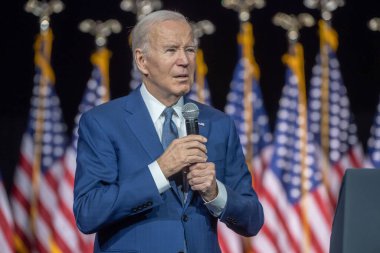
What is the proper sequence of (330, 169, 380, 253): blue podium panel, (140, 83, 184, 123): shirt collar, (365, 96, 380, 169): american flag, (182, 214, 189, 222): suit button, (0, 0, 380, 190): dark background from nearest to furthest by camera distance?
(330, 169, 380, 253): blue podium panel
(182, 214, 189, 222): suit button
(140, 83, 184, 123): shirt collar
(0, 0, 380, 190): dark background
(365, 96, 380, 169): american flag

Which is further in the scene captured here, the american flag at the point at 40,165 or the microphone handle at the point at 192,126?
the american flag at the point at 40,165

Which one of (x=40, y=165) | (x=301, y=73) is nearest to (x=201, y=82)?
(x=301, y=73)

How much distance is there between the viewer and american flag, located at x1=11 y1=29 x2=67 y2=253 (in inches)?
219

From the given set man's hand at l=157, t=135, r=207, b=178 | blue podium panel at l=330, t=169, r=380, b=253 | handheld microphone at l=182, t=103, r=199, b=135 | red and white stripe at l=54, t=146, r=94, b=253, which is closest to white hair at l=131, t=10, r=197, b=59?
handheld microphone at l=182, t=103, r=199, b=135

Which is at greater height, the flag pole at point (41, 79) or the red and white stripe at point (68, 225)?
the flag pole at point (41, 79)

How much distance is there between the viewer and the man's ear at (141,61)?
2.05m

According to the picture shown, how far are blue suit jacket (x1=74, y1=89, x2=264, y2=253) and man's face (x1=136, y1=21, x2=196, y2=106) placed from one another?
10cm

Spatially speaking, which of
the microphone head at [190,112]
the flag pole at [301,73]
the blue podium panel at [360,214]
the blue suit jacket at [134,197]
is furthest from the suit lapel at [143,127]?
the flag pole at [301,73]

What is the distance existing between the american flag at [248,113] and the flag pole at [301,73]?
0.26 meters

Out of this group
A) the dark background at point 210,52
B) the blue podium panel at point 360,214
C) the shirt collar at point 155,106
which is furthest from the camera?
the dark background at point 210,52

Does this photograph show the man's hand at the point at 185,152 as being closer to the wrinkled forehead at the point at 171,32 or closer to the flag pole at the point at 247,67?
the wrinkled forehead at the point at 171,32

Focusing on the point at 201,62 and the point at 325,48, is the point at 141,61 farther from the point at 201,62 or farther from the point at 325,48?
the point at 325,48

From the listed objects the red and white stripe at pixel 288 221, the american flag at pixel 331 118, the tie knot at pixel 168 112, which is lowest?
the red and white stripe at pixel 288 221

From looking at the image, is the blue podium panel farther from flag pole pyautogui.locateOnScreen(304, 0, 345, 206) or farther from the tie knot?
flag pole pyautogui.locateOnScreen(304, 0, 345, 206)
